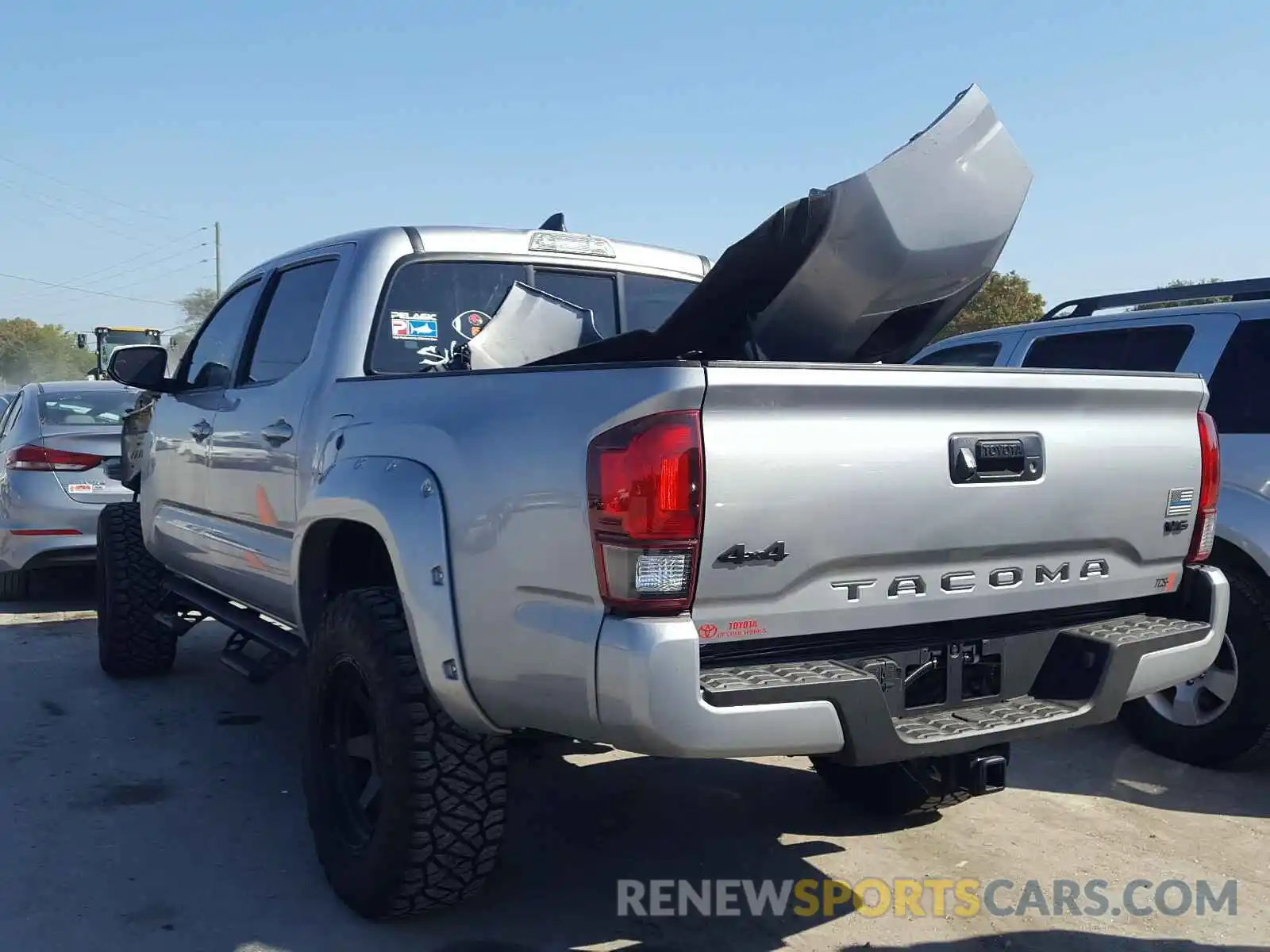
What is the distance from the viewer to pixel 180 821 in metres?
4.13

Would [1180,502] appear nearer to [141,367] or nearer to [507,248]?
[507,248]

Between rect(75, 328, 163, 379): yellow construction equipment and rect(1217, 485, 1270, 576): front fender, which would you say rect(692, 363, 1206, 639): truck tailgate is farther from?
rect(75, 328, 163, 379): yellow construction equipment

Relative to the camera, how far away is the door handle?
4.06 m

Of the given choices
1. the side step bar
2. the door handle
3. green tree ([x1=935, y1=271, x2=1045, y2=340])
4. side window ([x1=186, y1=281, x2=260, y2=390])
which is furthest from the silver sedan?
green tree ([x1=935, y1=271, x2=1045, y2=340])

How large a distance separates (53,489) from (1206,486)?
22.8ft

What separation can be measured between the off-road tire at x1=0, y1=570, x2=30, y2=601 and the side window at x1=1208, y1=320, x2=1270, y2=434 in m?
7.75

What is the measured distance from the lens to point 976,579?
300 centimetres

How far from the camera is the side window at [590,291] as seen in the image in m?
4.46

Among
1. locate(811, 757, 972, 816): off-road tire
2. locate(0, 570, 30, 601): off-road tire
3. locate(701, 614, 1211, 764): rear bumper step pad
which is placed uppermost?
locate(701, 614, 1211, 764): rear bumper step pad

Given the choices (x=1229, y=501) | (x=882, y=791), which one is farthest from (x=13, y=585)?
(x=1229, y=501)

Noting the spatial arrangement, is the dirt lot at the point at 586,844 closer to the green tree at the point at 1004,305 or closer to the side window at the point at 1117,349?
the side window at the point at 1117,349

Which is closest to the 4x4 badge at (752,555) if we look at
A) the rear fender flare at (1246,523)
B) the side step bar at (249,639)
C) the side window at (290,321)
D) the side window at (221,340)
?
the side step bar at (249,639)

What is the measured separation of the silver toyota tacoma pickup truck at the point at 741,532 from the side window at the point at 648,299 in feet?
2.38

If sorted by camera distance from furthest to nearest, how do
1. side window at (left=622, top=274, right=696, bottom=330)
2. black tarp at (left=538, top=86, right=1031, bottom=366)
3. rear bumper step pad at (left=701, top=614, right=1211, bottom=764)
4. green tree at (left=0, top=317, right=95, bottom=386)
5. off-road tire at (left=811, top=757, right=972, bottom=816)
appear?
green tree at (left=0, top=317, right=95, bottom=386) < side window at (left=622, top=274, right=696, bottom=330) < off-road tire at (left=811, top=757, right=972, bottom=816) < black tarp at (left=538, top=86, right=1031, bottom=366) < rear bumper step pad at (left=701, top=614, right=1211, bottom=764)
